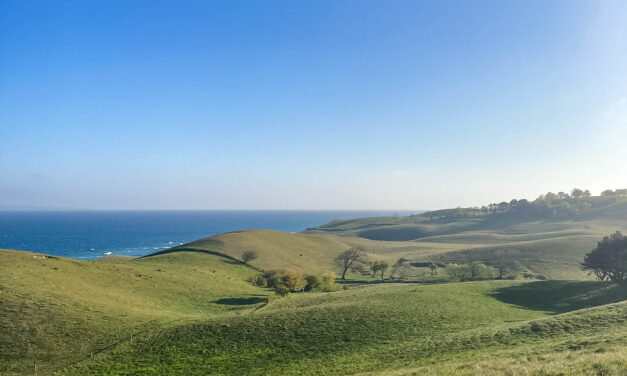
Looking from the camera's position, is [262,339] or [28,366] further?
[262,339]

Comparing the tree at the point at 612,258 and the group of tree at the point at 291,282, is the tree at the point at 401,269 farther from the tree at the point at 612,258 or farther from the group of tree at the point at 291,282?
the tree at the point at 612,258

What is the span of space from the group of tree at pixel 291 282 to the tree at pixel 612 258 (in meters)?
53.5

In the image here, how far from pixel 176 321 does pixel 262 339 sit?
12453 millimetres

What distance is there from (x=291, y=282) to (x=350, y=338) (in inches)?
1378

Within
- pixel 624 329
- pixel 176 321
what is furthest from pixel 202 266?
pixel 624 329

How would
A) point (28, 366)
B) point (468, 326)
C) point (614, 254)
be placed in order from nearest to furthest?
point (28, 366), point (468, 326), point (614, 254)

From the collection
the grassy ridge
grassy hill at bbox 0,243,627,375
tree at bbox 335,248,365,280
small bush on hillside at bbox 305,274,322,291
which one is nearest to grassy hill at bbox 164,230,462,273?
tree at bbox 335,248,365,280

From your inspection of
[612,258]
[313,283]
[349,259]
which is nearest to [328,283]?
[313,283]

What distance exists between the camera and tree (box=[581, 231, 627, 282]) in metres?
59.8

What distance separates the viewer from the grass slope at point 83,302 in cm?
3067

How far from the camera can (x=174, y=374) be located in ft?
87.2

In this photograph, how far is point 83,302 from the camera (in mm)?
40781

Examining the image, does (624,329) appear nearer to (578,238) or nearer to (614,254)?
(614,254)

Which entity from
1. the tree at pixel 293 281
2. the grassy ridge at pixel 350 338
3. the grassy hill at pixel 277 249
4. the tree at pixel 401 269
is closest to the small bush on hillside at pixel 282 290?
the tree at pixel 293 281
